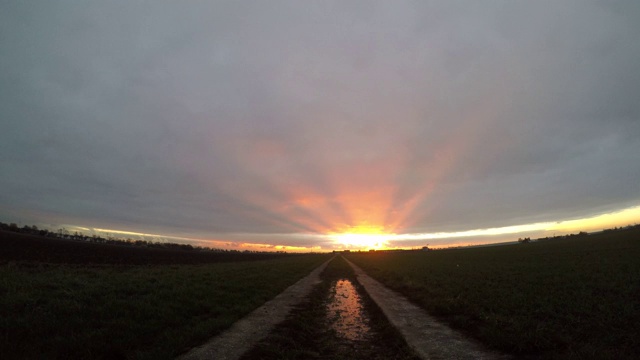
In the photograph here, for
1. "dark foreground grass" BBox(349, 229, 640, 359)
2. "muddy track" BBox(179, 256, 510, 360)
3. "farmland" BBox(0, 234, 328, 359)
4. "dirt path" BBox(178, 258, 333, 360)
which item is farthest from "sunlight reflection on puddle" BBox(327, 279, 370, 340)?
"farmland" BBox(0, 234, 328, 359)

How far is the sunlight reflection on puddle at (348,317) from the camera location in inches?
480

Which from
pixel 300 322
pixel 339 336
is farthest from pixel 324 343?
pixel 300 322

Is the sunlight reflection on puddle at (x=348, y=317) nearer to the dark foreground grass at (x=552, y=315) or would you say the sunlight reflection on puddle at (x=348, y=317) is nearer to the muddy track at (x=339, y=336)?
the muddy track at (x=339, y=336)

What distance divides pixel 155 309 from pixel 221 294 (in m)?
5.70

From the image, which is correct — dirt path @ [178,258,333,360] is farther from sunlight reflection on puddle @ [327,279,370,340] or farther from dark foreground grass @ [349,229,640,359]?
dark foreground grass @ [349,229,640,359]

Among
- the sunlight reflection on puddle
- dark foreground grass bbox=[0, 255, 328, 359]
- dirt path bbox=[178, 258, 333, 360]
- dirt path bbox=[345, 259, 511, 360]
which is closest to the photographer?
dark foreground grass bbox=[0, 255, 328, 359]

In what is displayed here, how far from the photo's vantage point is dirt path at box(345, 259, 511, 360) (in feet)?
29.6

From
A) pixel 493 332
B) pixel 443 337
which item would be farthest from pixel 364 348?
pixel 493 332

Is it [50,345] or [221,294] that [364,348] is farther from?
[221,294]

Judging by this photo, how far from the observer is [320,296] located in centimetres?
2172

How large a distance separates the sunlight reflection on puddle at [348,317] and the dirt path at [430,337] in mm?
→ 1245

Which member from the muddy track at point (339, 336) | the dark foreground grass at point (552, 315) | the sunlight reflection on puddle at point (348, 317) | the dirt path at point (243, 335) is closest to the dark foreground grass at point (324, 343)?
the muddy track at point (339, 336)

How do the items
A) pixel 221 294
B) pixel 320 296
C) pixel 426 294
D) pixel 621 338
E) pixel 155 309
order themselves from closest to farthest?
pixel 621 338
pixel 155 309
pixel 221 294
pixel 426 294
pixel 320 296

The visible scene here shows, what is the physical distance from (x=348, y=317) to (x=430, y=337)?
16.4ft
